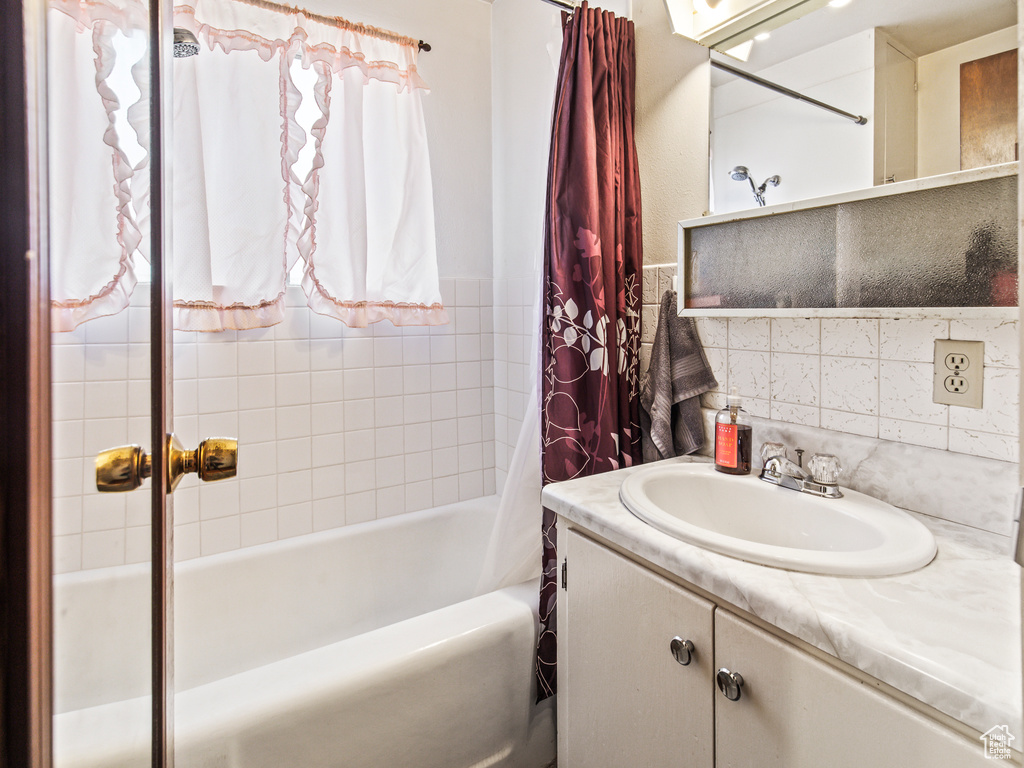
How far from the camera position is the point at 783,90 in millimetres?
1164

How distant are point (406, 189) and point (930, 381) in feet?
5.29

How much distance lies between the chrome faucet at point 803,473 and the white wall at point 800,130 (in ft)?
1.75

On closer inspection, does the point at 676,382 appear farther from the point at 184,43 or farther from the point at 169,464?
the point at 184,43

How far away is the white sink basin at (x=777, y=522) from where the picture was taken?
2.52 ft

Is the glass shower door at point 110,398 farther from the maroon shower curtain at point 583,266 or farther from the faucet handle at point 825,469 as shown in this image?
the faucet handle at point 825,469

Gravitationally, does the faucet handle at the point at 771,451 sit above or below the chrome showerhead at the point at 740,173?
below

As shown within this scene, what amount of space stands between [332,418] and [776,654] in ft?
5.08

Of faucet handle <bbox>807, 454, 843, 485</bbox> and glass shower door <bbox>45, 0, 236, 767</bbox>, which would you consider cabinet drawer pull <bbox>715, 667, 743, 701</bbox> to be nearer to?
faucet handle <bbox>807, 454, 843, 485</bbox>

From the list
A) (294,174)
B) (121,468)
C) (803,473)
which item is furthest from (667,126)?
(121,468)

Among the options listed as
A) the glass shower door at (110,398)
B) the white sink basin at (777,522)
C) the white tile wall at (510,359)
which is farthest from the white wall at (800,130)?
the glass shower door at (110,398)

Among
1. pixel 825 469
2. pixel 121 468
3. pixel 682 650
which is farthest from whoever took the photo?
pixel 825 469

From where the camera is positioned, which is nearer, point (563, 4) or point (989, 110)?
point (989, 110)

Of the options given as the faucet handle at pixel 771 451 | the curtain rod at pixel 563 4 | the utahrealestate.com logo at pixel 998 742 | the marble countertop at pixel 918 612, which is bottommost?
the utahrealestate.com logo at pixel 998 742

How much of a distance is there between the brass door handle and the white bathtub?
0.07 meters
